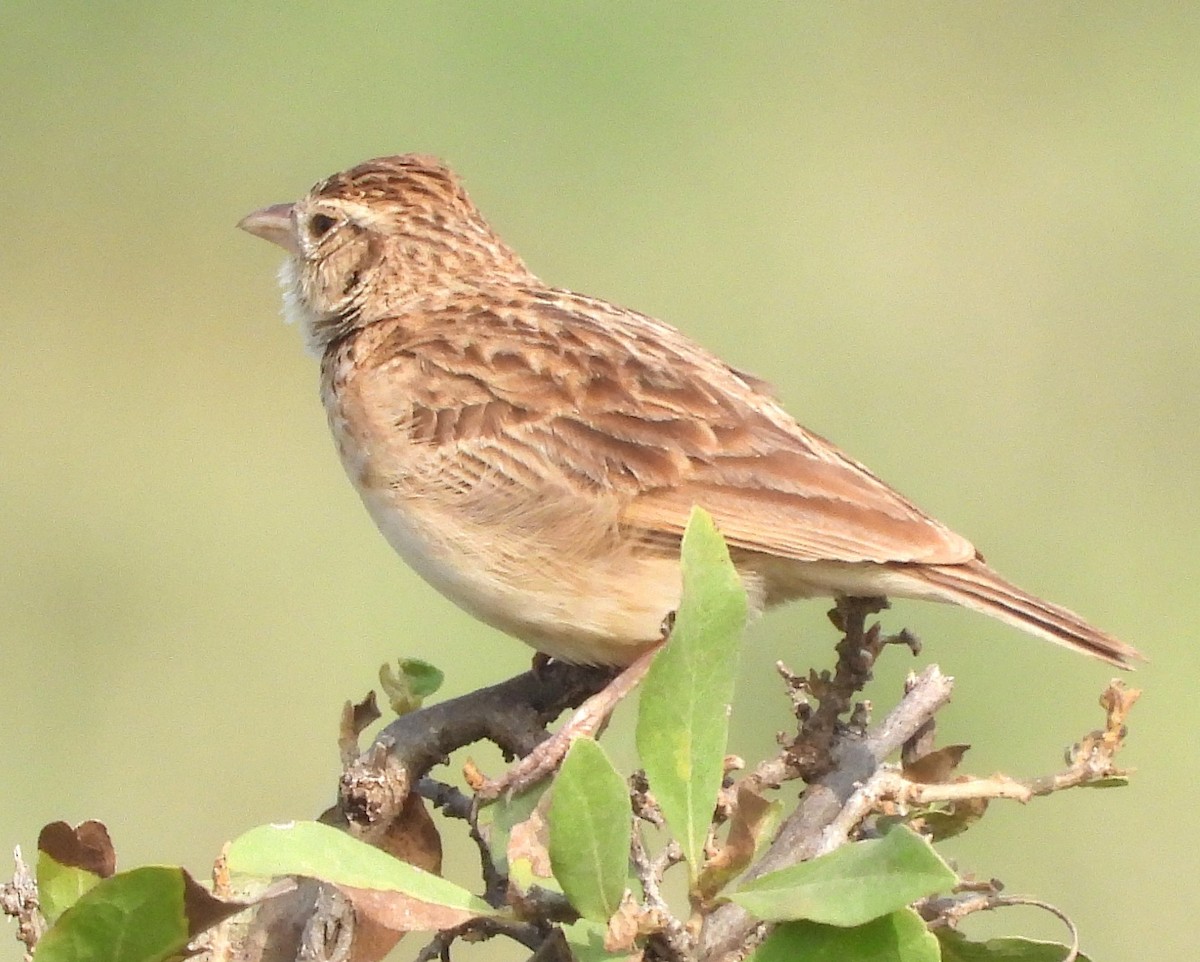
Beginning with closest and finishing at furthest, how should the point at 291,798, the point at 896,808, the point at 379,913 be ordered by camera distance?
1. the point at 379,913
2. the point at 896,808
3. the point at 291,798

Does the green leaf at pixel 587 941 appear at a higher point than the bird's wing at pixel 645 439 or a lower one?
lower

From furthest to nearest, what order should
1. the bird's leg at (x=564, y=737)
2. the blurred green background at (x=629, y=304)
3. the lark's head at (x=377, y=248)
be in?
the blurred green background at (x=629, y=304) → the lark's head at (x=377, y=248) → the bird's leg at (x=564, y=737)

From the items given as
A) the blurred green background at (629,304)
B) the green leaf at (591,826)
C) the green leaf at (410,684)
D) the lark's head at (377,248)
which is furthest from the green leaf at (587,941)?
the blurred green background at (629,304)

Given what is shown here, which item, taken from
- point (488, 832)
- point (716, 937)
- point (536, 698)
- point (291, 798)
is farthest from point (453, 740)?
point (291, 798)

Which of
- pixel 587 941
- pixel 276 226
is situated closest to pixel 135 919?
pixel 587 941

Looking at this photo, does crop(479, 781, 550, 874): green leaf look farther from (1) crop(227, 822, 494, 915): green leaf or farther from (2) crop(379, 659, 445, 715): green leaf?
(1) crop(227, 822, 494, 915): green leaf

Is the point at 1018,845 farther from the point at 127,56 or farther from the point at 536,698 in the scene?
the point at 127,56

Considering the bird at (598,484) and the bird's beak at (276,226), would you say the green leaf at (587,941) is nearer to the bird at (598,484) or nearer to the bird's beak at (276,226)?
the bird at (598,484)
